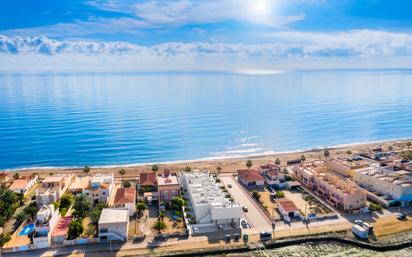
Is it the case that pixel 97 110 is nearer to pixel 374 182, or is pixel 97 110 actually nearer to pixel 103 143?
pixel 103 143

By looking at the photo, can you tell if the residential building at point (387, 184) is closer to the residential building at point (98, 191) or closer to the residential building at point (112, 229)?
the residential building at point (112, 229)

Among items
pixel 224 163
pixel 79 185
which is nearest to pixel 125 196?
pixel 79 185

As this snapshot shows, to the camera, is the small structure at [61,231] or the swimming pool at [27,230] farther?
the swimming pool at [27,230]

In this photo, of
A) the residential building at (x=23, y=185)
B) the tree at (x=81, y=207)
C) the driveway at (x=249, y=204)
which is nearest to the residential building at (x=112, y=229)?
the tree at (x=81, y=207)

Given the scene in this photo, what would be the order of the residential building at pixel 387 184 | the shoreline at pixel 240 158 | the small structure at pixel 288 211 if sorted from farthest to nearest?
the shoreline at pixel 240 158
the residential building at pixel 387 184
the small structure at pixel 288 211

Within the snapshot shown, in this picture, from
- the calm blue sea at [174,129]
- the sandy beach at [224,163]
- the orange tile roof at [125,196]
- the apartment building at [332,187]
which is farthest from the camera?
the calm blue sea at [174,129]

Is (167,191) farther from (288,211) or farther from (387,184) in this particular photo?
(387,184)

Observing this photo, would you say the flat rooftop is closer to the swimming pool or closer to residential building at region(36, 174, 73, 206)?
the swimming pool

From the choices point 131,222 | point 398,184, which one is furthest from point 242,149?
point 131,222
